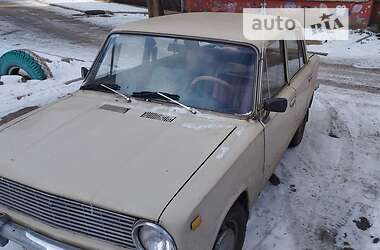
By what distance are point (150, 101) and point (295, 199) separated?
1923mm

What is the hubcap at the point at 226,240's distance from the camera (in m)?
2.71

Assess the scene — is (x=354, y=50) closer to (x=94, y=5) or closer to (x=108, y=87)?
(x=108, y=87)

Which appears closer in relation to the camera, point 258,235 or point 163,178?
point 163,178

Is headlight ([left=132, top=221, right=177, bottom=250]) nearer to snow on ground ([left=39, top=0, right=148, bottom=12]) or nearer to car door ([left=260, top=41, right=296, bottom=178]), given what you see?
car door ([left=260, top=41, right=296, bottom=178])

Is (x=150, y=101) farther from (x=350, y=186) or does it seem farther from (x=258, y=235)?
(x=350, y=186)

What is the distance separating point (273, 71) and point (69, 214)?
2236mm

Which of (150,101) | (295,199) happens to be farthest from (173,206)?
(295,199)

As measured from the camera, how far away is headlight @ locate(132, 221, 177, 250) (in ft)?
7.10

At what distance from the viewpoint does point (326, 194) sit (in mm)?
4277

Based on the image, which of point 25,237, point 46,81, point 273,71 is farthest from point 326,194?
point 46,81

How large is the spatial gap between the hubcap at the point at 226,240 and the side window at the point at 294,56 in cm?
203

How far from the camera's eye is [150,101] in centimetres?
339

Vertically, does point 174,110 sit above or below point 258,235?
above

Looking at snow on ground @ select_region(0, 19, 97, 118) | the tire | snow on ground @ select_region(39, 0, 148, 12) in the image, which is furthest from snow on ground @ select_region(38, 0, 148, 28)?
the tire
